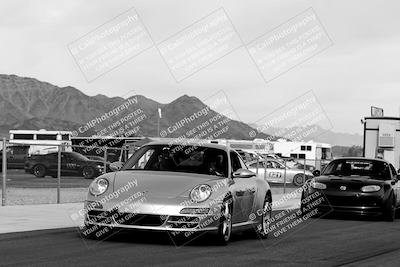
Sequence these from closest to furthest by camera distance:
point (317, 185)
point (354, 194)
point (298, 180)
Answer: point (354, 194) → point (317, 185) → point (298, 180)

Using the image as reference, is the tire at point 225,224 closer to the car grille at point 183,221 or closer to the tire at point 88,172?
the car grille at point 183,221

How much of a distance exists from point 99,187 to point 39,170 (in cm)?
1720

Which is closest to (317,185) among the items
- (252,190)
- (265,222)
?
(265,222)

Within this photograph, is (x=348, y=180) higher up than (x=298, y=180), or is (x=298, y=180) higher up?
(x=348, y=180)

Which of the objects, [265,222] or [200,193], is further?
[265,222]

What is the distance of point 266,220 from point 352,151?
12882 cm

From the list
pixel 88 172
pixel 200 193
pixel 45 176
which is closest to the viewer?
pixel 200 193

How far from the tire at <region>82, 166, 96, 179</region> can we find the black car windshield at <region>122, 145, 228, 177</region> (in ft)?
42.9

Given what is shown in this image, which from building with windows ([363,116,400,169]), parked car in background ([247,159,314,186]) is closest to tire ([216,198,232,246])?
building with windows ([363,116,400,169])

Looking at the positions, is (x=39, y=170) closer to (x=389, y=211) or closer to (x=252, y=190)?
(x=389, y=211)

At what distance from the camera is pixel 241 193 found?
11602 millimetres

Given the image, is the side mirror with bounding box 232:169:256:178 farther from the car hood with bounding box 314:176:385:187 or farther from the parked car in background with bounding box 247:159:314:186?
the parked car in background with bounding box 247:159:314:186

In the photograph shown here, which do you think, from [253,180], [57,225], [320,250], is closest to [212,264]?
[320,250]

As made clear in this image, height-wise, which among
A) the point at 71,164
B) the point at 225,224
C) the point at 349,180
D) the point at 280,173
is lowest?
the point at 280,173
